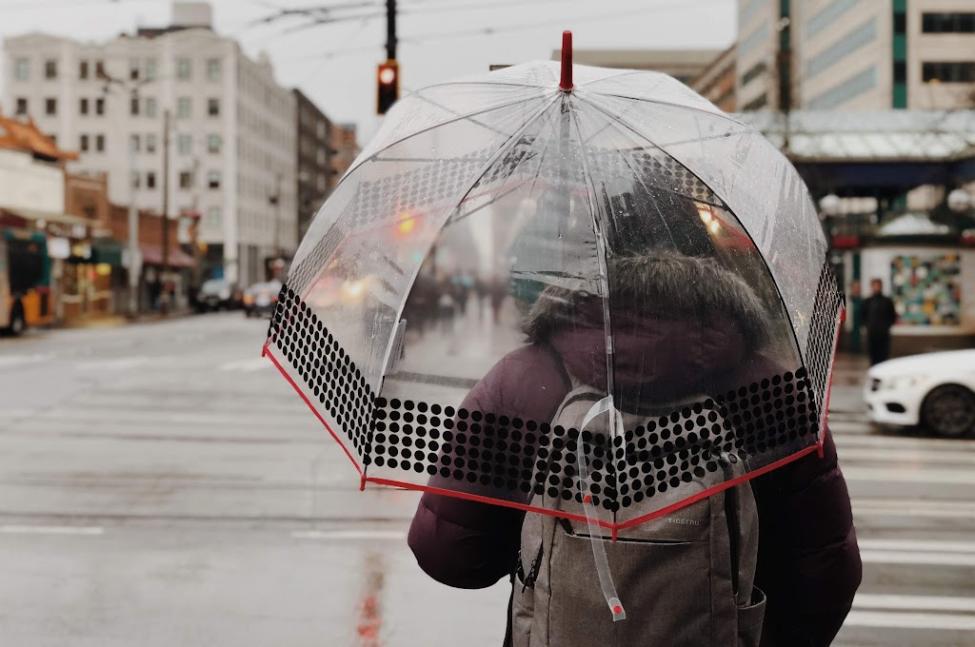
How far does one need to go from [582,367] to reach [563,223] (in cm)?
34

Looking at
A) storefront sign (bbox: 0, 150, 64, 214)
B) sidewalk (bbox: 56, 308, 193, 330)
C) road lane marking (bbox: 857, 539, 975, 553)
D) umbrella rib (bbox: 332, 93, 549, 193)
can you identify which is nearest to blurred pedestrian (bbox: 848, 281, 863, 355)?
road lane marking (bbox: 857, 539, 975, 553)

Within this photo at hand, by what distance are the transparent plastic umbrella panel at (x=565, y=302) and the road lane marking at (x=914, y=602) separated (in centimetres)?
372

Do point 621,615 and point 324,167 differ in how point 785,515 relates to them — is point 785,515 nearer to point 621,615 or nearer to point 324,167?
point 621,615

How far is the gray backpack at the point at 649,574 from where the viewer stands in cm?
196

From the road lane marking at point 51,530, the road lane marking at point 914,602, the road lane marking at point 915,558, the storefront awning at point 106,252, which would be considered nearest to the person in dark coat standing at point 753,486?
the road lane marking at point 914,602

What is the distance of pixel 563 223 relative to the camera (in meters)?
2.27

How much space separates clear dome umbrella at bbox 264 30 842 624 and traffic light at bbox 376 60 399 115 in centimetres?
1347

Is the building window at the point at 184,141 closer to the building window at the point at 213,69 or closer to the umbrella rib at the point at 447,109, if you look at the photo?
the building window at the point at 213,69

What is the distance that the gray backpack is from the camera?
196 centimetres

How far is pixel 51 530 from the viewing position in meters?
7.32

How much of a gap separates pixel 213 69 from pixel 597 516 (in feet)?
302

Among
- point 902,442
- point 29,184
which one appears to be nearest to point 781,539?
point 902,442

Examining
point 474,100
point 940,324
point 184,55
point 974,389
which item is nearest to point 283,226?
point 184,55

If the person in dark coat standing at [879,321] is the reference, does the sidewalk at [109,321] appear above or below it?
below
